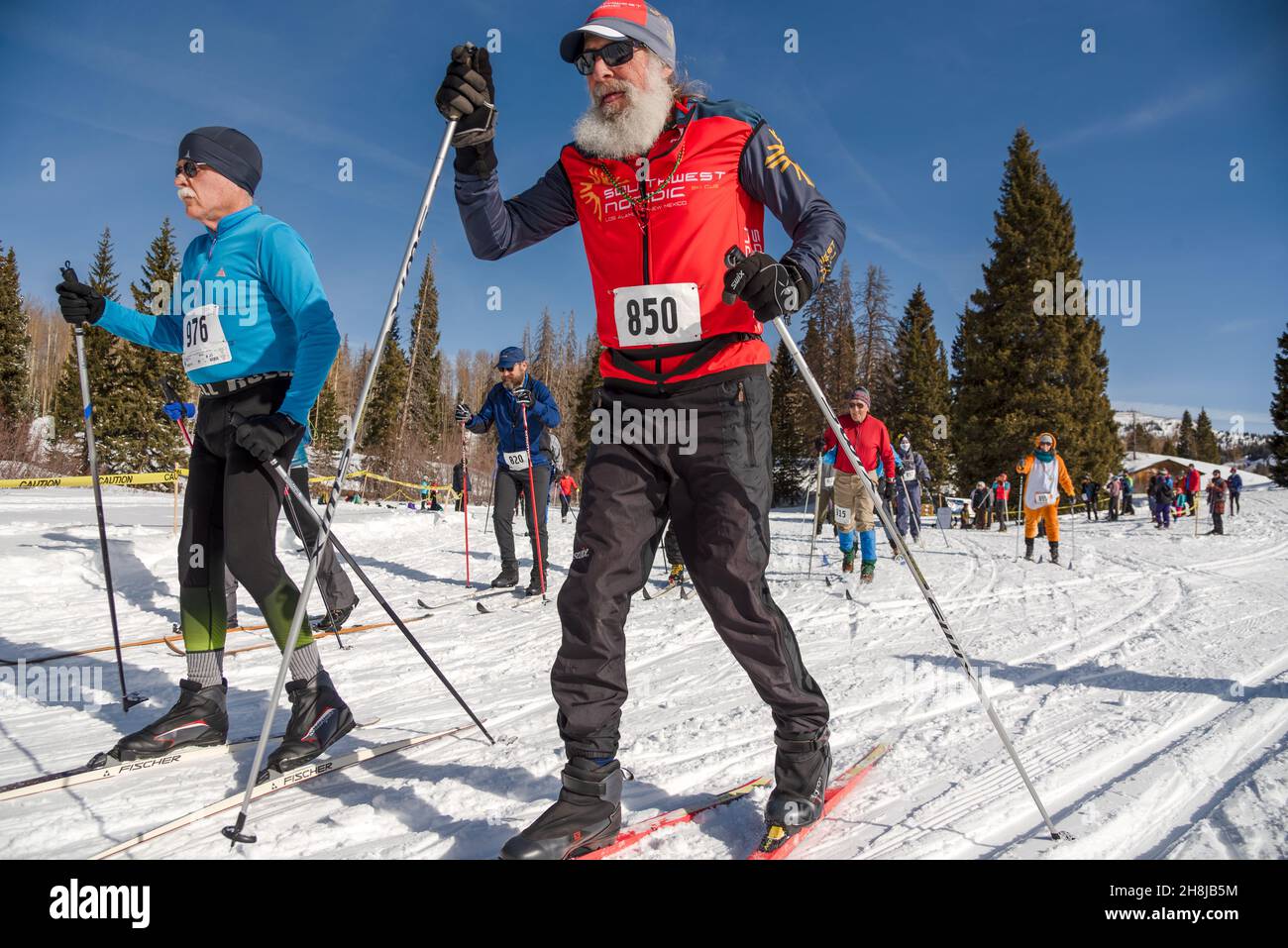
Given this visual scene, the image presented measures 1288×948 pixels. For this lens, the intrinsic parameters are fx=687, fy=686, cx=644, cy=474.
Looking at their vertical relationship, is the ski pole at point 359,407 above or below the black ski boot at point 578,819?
above

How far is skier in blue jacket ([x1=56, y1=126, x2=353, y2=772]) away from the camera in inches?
102

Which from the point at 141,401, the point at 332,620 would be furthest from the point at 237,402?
the point at 141,401

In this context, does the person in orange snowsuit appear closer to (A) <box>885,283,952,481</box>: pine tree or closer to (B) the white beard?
(B) the white beard

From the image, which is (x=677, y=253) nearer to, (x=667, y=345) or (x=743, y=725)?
(x=667, y=345)

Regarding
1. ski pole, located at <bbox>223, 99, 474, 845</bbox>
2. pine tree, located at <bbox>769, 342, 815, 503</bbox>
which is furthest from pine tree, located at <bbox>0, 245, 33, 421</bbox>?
ski pole, located at <bbox>223, 99, 474, 845</bbox>

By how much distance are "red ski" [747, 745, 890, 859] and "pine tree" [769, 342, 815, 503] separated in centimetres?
3391

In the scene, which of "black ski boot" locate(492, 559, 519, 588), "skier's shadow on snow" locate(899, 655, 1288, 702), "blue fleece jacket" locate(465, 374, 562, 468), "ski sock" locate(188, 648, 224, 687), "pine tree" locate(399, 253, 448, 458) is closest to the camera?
"ski sock" locate(188, 648, 224, 687)

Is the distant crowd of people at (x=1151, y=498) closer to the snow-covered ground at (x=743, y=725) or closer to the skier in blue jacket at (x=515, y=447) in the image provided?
the snow-covered ground at (x=743, y=725)

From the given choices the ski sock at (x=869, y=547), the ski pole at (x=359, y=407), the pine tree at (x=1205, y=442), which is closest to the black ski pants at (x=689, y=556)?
the ski pole at (x=359, y=407)

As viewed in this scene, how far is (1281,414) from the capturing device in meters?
35.8

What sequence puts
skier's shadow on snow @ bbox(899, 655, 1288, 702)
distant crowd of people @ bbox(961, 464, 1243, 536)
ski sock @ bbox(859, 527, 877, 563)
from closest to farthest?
skier's shadow on snow @ bbox(899, 655, 1288, 702)
ski sock @ bbox(859, 527, 877, 563)
distant crowd of people @ bbox(961, 464, 1243, 536)

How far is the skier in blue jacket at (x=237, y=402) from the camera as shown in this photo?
2.58 metres

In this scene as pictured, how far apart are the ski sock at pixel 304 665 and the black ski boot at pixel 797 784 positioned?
1796 millimetres

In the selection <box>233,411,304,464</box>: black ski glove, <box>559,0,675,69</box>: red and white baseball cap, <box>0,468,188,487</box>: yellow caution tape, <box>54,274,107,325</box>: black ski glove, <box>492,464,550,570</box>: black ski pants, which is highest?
<box>559,0,675,69</box>: red and white baseball cap
